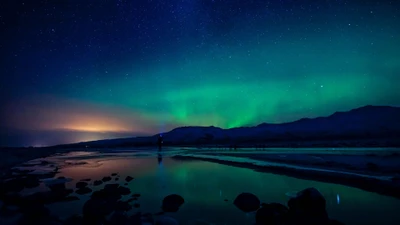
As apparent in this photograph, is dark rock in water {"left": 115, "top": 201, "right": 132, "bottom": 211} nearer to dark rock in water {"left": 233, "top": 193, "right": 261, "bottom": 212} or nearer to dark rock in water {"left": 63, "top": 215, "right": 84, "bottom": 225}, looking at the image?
dark rock in water {"left": 63, "top": 215, "right": 84, "bottom": 225}

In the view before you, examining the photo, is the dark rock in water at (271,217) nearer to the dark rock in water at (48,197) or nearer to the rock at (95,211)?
the rock at (95,211)

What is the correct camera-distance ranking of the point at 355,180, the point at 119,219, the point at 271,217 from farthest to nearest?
1. the point at 355,180
2. the point at 271,217
3. the point at 119,219

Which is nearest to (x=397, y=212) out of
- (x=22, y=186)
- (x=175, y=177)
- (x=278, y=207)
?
(x=278, y=207)

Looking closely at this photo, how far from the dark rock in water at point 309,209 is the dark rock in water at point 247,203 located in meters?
1.75

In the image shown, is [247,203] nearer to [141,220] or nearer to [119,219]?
[141,220]

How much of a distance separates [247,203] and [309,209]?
288 centimetres

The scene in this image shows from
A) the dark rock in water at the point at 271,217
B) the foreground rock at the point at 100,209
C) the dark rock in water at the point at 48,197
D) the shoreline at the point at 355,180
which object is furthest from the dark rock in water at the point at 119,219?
the shoreline at the point at 355,180

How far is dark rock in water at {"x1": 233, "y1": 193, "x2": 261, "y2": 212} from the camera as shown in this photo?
11.5 metres

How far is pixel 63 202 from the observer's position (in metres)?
13.2

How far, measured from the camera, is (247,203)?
1182 centimetres

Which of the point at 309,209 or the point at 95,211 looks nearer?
the point at 309,209

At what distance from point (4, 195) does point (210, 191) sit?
11759 millimetres

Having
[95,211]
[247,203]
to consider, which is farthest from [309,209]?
[95,211]

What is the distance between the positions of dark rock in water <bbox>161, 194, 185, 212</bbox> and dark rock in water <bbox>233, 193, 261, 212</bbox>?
9.49 feet
